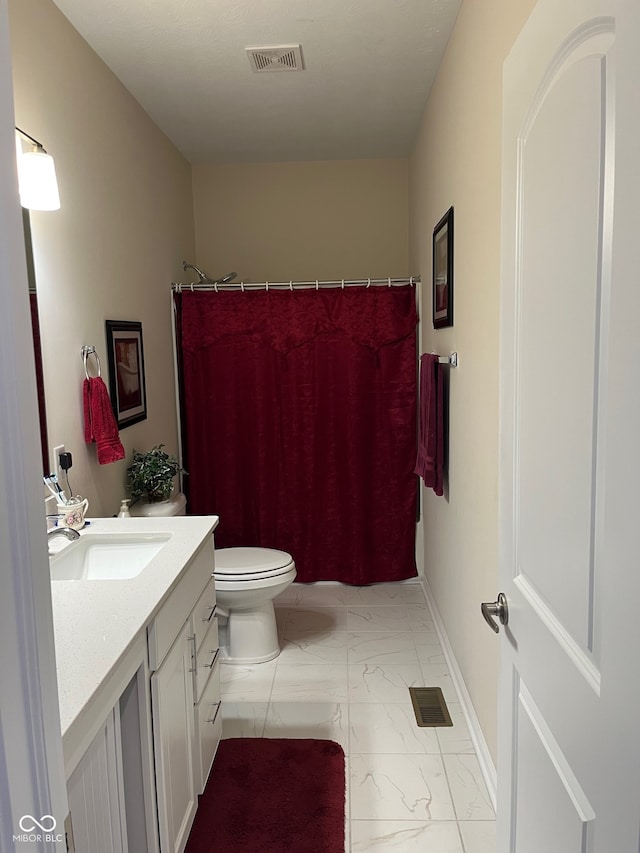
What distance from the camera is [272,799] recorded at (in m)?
1.94

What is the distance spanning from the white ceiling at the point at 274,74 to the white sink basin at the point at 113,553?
68.4 inches

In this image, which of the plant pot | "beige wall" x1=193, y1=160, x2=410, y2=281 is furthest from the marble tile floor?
"beige wall" x1=193, y1=160, x2=410, y2=281

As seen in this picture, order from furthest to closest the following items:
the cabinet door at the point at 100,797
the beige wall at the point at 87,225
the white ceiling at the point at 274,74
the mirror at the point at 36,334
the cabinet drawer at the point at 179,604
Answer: the white ceiling at the point at 274,74 → the beige wall at the point at 87,225 → the mirror at the point at 36,334 → the cabinet drawer at the point at 179,604 → the cabinet door at the point at 100,797

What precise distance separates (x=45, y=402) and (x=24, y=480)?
156cm

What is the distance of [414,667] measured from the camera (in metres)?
2.70

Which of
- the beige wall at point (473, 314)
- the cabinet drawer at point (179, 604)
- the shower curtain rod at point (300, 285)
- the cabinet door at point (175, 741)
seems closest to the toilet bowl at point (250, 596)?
the cabinet drawer at point (179, 604)

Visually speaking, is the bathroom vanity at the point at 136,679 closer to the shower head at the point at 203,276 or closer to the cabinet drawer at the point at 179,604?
the cabinet drawer at the point at 179,604

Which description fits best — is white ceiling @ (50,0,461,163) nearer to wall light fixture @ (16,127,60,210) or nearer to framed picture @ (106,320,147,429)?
wall light fixture @ (16,127,60,210)

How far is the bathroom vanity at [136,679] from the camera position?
1.13 meters

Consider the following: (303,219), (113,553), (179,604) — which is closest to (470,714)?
(179,604)

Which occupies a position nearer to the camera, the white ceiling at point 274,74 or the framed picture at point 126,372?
the white ceiling at point 274,74

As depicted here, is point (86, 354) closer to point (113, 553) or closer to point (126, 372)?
point (126, 372)

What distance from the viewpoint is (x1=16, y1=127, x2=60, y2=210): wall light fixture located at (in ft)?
5.83

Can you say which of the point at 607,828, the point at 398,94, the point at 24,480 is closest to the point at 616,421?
the point at 607,828
